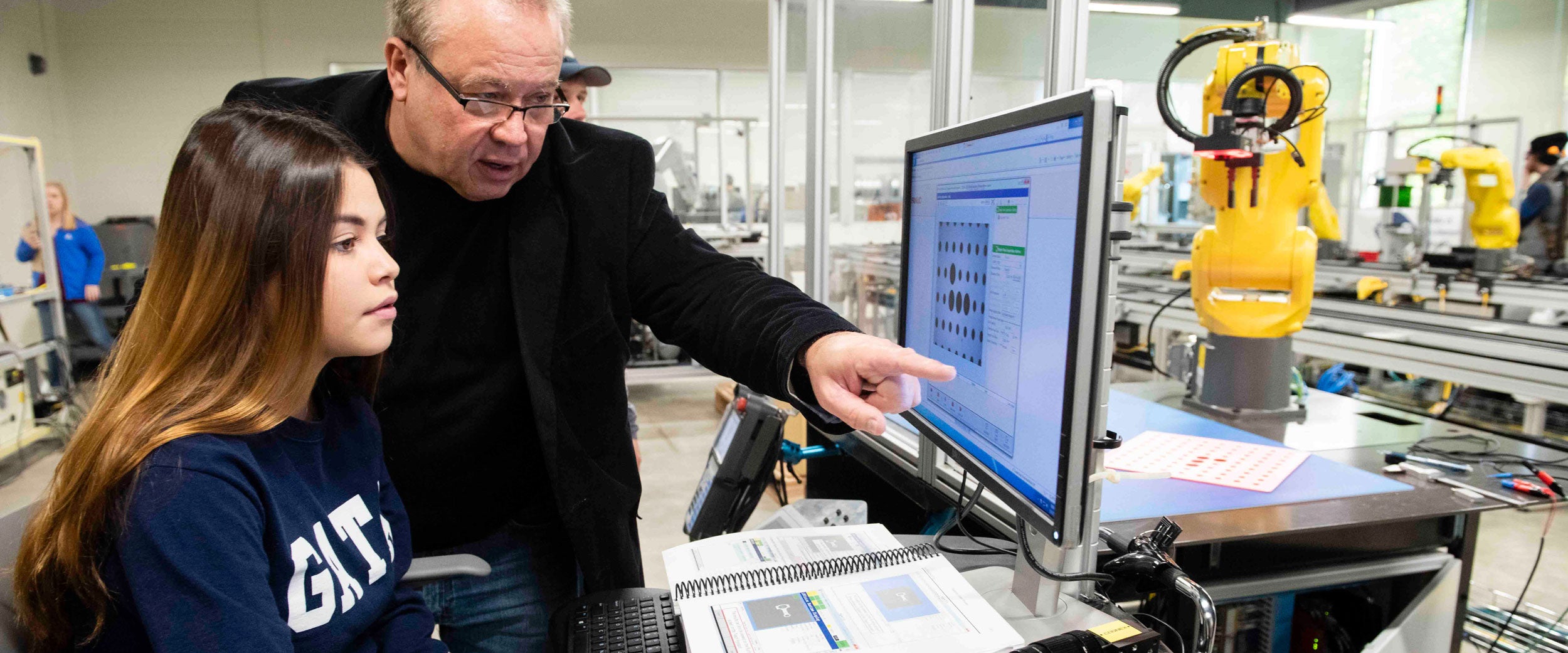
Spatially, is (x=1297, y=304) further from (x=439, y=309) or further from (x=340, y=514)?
(x=340, y=514)

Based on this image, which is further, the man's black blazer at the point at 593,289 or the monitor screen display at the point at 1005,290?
the man's black blazer at the point at 593,289

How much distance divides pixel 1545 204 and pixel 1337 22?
4.06 metres

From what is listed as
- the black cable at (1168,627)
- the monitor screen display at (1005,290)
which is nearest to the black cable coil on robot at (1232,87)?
the monitor screen display at (1005,290)

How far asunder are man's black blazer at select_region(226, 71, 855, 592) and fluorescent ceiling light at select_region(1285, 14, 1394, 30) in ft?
30.1

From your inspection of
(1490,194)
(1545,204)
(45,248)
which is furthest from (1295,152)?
(45,248)

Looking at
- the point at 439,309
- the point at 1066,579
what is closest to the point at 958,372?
the point at 1066,579

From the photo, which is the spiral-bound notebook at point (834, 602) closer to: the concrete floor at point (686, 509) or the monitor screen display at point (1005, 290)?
the monitor screen display at point (1005, 290)

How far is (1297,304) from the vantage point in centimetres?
186

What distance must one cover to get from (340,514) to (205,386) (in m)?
0.23

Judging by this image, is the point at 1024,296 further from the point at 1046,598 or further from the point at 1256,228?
the point at 1256,228

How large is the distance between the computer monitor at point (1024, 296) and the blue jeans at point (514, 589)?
61 cm

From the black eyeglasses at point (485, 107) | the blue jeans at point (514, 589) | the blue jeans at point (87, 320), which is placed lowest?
the blue jeans at point (87, 320)

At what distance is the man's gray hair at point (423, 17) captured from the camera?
1052mm

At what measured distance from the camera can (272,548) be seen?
89cm
